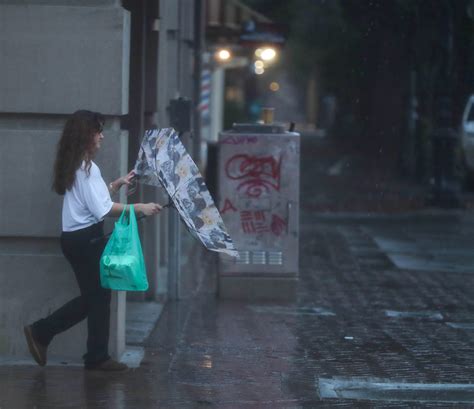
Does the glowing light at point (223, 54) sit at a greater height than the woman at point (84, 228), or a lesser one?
greater

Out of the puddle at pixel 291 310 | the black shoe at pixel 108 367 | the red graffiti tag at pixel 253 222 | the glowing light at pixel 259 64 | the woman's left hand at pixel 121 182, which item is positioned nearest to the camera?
the woman's left hand at pixel 121 182

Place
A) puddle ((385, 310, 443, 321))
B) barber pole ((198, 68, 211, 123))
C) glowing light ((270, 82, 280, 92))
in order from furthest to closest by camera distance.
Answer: glowing light ((270, 82, 280, 92)) < barber pole ((198, 68, 211, 123)) < puddle ((385, 310, 443, 321))

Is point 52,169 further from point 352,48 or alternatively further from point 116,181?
point 352,48

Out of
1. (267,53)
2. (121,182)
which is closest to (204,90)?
(267,53)

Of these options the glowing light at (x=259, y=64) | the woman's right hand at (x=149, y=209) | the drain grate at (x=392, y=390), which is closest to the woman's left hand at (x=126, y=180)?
the woman's right hand at (x=149, y=209)

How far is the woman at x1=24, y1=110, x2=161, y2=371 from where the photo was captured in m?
7.74

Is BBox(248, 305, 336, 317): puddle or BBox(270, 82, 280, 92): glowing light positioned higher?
BBox(270, 82, 280, 92): glowing light

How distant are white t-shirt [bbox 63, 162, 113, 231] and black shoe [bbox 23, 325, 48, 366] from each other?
79 cm

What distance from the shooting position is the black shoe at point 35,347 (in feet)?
26.5

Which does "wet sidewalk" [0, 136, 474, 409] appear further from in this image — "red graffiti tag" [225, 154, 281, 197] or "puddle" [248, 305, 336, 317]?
"red graffiti tag" [225, 154, 281, 197]

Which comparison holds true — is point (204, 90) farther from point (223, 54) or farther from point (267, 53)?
point (223, 54)

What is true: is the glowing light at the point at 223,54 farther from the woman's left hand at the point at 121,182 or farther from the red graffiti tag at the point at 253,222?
the woman's left hand at the point at 121,182

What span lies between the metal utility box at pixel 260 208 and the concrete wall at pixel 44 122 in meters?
3.26

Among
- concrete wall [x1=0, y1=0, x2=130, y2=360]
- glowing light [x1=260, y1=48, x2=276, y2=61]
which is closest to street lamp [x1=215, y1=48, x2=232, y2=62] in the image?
glowing light [x1=260, y1=48, x2=276, y2=61]
